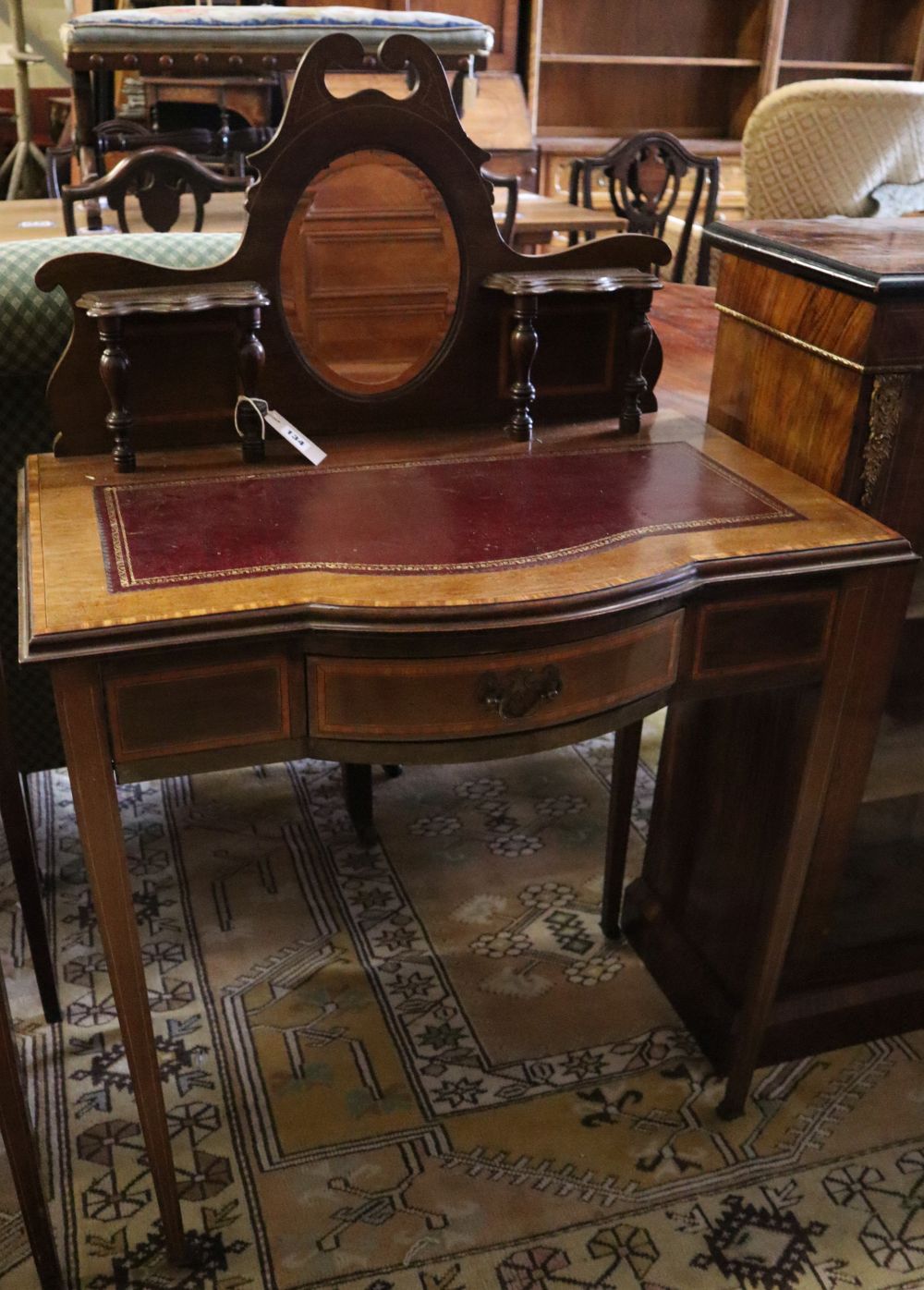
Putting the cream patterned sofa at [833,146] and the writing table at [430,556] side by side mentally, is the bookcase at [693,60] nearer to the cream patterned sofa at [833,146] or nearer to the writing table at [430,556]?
the cream patterned sofa at [833,146]

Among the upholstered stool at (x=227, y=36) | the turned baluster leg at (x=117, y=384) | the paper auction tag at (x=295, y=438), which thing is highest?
the upholstered stool at (x=227, y=36)

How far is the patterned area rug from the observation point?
1.42 meters

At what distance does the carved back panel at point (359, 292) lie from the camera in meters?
1.39

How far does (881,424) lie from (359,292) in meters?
0.69

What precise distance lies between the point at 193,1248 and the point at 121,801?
1067mm

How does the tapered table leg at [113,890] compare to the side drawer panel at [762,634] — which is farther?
the side drawer panel at [762,634]

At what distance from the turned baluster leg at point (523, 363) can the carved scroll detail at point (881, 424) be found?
434 mm

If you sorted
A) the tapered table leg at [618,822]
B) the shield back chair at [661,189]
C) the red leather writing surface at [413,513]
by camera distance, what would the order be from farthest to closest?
1. the shield back chair at [661,189]
2. the tapered table leg at [618,822]
3. the red leather writing surface at [413,513]

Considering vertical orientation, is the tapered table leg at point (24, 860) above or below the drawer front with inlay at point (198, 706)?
below

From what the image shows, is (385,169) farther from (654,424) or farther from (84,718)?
(84,718)

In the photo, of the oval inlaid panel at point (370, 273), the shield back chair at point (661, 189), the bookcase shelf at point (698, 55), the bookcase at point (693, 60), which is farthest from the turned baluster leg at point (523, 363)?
the bookcase shelf at point (698, 55)

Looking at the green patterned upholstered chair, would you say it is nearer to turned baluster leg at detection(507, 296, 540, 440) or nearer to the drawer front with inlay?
turned baluster leg at detection(507, 296, 540, 440)

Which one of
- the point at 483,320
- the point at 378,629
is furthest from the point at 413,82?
the point at 378,629

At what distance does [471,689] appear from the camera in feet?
3.74
